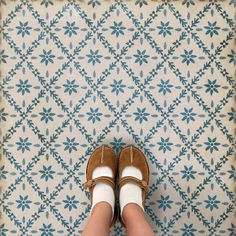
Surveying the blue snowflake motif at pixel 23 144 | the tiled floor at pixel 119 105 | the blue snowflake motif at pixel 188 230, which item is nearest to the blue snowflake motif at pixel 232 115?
the tiled floor at pixel 119 105

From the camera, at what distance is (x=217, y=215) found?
1.19m

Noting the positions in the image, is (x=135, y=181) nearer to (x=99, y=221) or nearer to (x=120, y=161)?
(x=120, y=161)

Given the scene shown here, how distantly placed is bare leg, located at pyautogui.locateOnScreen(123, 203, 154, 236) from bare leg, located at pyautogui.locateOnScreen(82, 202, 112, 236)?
50 mm

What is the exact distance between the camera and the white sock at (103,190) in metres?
1.10

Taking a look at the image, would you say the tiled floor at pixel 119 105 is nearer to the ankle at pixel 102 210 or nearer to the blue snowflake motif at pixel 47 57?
the blue snowflake motif at pixel 47 57

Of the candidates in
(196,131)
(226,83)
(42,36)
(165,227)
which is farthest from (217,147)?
(42,36)

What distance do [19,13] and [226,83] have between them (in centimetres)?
65

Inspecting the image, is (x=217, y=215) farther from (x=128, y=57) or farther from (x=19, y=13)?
(x=19, y=13)

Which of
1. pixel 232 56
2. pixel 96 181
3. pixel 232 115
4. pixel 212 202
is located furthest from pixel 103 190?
pixel 232 56

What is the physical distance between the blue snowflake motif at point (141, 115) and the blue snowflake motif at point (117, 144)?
9 cm

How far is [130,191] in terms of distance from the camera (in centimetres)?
112

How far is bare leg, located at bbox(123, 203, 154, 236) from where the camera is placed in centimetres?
95

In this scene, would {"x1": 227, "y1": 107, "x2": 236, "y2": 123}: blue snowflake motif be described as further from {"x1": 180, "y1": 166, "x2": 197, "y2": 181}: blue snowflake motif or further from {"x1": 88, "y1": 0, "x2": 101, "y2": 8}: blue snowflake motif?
{"x1": 88, "y1": 0, "x2": 101, "y2": 8}: blue snowflake motif

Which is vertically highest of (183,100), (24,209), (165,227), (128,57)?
(128,57)
